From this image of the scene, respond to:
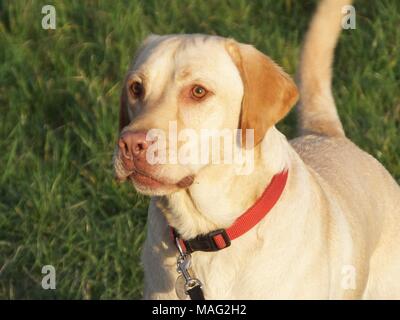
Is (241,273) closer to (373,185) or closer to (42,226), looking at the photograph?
(373,185)

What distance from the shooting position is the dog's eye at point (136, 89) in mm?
4492

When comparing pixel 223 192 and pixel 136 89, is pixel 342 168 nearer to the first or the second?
pixel 223 192

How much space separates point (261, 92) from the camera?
439cm

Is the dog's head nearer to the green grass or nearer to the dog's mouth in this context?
the dog's mouth

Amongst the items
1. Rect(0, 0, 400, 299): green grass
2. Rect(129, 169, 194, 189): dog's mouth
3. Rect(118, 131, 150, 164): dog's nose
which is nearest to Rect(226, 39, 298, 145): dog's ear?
Rect(129, 169, 194, 189): dog's mouth

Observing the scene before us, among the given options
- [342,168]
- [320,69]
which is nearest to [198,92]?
[342,168]

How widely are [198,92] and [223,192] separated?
406mm

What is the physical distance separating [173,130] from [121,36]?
3.14 m

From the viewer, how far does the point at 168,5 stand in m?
7.79

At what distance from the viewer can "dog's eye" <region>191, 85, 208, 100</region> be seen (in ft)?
14.3

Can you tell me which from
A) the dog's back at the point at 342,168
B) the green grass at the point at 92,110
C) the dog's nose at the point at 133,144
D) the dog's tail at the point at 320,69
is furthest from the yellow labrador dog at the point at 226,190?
the green grass at the point at 92,110

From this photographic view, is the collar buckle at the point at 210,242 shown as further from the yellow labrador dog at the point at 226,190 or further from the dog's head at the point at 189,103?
the dog's head at the point at 189,103

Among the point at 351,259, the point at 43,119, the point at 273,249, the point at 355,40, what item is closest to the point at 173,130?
the point at 273,249

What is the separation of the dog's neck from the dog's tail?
0.88 metres
